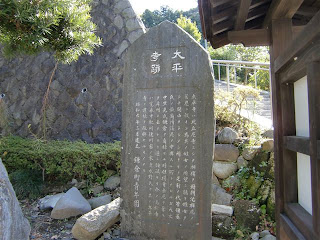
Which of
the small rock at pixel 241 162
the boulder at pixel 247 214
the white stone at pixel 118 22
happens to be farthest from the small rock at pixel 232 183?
the white stone at pixel 118 22

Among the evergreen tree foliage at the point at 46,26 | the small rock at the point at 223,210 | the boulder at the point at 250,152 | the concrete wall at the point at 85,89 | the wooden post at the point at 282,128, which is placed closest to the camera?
the wooden post at the point at 282,128

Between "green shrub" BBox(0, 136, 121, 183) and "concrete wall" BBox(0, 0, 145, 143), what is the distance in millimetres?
1070

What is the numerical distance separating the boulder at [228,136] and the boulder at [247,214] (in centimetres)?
124

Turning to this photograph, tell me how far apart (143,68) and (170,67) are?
327 millimetres

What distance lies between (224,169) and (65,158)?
2.90m

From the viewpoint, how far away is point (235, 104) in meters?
5.81

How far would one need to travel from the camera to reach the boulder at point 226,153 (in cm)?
491

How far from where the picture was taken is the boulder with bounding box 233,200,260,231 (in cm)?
400

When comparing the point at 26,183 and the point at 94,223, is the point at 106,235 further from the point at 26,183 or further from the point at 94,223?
the point at 26,183

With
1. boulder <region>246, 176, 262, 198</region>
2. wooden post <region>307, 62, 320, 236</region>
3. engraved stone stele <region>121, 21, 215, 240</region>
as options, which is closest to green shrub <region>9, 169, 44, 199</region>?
engraved stone stele <region>121, 21, 215, 240</region>

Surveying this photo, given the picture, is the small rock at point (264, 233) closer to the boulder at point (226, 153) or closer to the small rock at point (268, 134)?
the boulder at point (226, 153)

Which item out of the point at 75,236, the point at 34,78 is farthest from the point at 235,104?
the point at 34,78

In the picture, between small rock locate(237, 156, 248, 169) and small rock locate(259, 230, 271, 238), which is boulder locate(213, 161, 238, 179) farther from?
small rock locate(259, 230, 271, 238)

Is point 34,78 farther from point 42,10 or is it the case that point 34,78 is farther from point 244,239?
point 244,239
